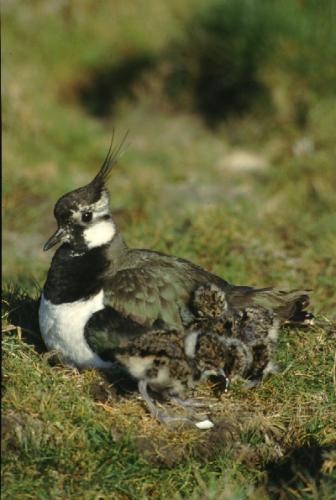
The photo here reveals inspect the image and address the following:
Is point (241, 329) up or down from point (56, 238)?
down

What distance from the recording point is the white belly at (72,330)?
4598mm

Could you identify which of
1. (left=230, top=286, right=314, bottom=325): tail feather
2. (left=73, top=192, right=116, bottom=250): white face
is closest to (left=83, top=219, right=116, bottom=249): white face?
(left=73, top=192, right=116, bottom=250): white face

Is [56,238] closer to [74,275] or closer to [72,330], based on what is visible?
[74,275]

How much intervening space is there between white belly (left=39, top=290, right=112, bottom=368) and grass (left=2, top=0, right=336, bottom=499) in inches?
3.4

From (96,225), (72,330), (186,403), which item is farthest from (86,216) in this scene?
(186,403)

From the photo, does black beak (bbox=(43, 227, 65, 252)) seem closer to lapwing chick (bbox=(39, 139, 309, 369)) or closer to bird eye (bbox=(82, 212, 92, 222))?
lapwing chick (bbox=(39, 139, 309, 369))

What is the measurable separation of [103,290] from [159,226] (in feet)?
9.24

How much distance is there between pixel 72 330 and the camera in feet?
15.1

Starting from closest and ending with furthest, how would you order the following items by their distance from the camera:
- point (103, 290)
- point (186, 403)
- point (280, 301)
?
point (186, 403) → point (103, 290) → point (280, 301)

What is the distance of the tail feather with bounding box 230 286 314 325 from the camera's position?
5.07 meters

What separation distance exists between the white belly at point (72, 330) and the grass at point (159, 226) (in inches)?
3.4

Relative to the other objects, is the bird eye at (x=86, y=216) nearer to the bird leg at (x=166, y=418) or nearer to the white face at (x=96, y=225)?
the white face at (x=96, y=225)

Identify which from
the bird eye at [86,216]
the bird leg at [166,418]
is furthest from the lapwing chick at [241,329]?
the bird eye at [86,216]

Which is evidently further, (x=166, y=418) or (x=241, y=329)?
(x=241, y=329)
